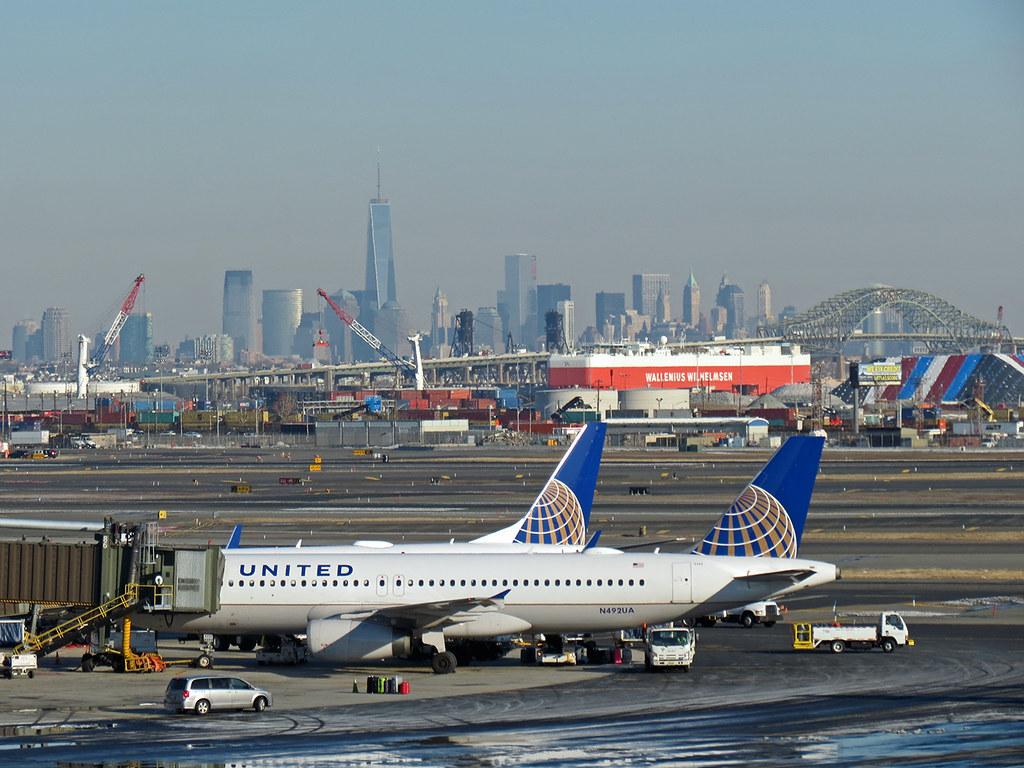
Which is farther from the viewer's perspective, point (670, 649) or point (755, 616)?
point (755, 616)

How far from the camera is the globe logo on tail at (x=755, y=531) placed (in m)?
57.1

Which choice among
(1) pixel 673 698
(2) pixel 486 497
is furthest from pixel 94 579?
(2) pixel 486 497

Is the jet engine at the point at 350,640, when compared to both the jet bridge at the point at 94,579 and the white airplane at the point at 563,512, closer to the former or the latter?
the jet bridge at the point at 94,579

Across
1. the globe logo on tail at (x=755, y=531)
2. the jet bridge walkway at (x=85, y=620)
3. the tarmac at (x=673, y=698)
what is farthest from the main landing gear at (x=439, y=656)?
the globe logo on tail at (x=755, y=531)

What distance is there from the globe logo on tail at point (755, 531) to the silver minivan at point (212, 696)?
1833 cm

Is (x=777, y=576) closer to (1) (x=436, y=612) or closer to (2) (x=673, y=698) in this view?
(2) (x=673, y=698)

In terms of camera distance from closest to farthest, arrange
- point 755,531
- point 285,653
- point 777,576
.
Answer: point 777,576 < point 285,653 < point 755,531

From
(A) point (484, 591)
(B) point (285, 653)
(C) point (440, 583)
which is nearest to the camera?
(A) point (484, 591)

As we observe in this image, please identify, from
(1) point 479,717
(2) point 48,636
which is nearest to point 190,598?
(2) point 48,636

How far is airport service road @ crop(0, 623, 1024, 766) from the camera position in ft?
123

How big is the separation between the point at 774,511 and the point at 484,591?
1102cm

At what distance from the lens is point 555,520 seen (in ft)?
218

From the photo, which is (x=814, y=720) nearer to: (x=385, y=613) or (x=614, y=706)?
(x=614, y=706)

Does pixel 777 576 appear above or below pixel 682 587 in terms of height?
above
